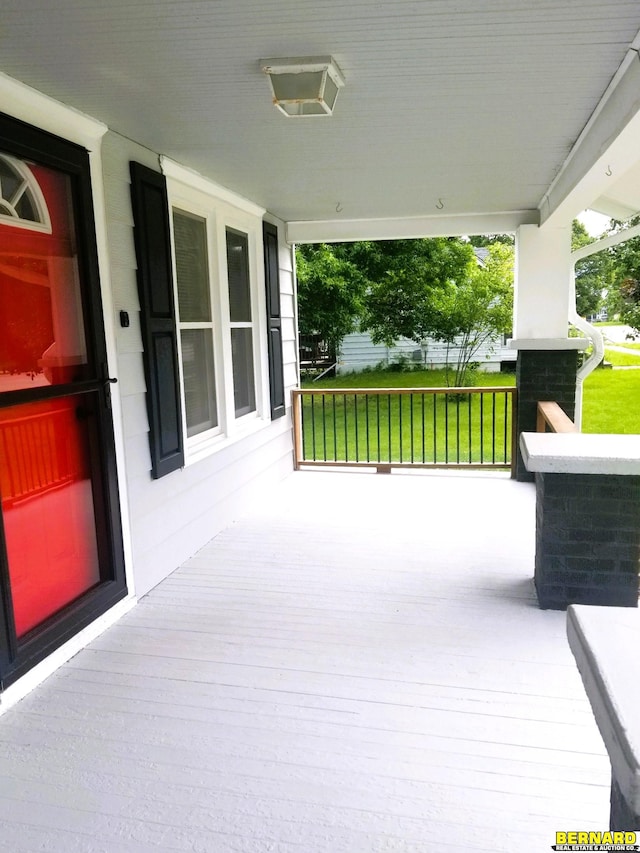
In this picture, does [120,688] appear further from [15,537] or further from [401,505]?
[401,505]

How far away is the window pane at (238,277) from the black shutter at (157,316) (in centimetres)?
121

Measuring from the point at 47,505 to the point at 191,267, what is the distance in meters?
1.99

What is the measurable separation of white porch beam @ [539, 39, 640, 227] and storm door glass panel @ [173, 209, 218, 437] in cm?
233

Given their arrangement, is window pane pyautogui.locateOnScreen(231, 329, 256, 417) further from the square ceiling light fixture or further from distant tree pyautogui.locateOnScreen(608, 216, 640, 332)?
distant tree pyautogui.locateOnScreen(608, 216, 640, 332)

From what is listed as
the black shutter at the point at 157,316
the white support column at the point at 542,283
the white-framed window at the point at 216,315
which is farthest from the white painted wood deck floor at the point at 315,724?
the white support column at the point at 542,283

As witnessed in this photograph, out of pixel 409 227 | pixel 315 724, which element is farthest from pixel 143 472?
pixel 409 227

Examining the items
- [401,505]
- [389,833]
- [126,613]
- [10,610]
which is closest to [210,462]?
[126,613]

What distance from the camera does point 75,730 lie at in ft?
7.16

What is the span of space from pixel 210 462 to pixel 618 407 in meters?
9.35

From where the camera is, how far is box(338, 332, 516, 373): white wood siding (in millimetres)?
13469

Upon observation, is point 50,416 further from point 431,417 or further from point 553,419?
point 431,417

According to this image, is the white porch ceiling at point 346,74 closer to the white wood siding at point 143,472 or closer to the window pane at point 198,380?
the white wood siding at point 143,472

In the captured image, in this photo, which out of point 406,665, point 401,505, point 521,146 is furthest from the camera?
point 401,505

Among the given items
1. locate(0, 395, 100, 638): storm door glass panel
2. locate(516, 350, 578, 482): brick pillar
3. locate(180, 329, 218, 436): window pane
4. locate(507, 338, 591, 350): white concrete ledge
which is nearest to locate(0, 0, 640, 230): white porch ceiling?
locate(180, 329, 218, 436): window pane
